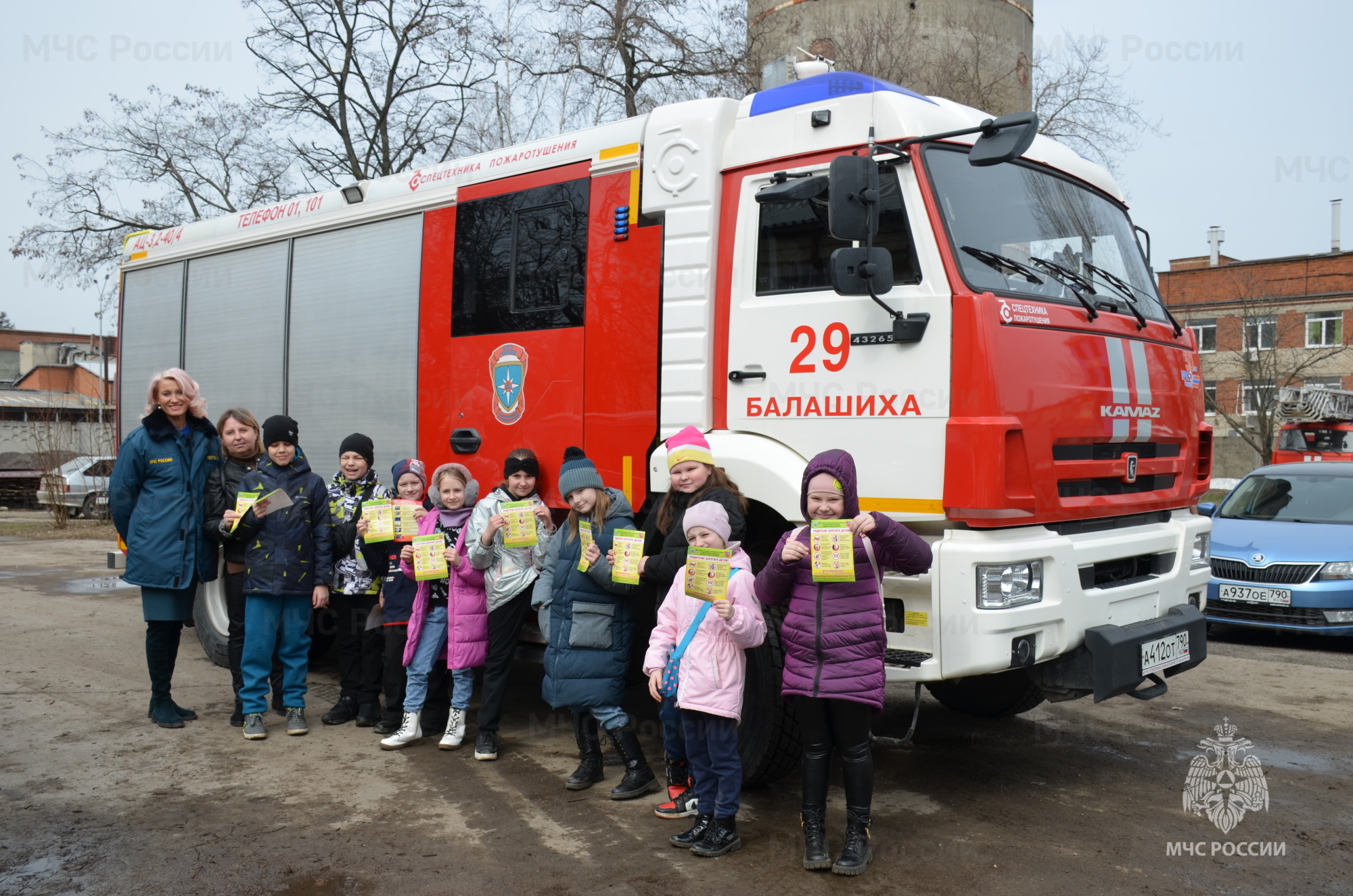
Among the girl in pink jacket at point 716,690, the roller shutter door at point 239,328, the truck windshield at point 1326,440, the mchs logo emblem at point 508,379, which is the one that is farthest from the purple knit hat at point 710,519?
the truck windshield at point 1326,440

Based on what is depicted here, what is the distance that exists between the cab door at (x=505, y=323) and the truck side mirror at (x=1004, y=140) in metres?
1.87

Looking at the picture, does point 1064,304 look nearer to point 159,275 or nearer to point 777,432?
point 777,432

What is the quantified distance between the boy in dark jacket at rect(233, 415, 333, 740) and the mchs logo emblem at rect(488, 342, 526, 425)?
120 centimetres

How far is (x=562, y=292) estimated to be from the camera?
5758 millimetres

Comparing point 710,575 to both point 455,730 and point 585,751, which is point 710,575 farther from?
point 455,730

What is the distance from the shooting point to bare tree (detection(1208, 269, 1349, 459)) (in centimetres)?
2942

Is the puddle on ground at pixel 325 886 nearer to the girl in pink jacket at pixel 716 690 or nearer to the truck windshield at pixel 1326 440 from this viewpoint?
the girl in pink jacket at pixel 716 690

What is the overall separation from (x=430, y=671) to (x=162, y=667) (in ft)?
5.43

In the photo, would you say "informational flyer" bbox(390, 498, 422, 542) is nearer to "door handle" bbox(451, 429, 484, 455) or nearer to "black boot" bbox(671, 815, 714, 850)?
"door handle" bbox(451, 429, 484, 455)

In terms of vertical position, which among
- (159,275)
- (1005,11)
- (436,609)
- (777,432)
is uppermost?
(1005,11)

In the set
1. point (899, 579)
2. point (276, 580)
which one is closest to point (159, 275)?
point (276, 580)

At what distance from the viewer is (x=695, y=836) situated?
14.1ft

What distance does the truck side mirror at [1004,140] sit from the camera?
14.4 feet

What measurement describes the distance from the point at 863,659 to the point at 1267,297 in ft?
118
